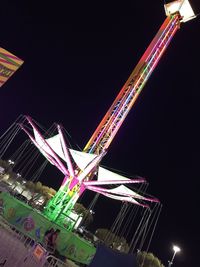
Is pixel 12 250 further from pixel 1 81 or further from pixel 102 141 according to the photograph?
pixel 102 141

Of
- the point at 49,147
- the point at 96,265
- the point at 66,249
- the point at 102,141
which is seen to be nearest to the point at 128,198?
the point at 102,141

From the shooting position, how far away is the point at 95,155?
2158cm

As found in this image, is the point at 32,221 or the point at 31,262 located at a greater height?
the point at 32,221

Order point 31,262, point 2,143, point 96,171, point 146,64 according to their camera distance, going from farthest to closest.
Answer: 1. point 146,64
2. point 96,171
3. point 2,143
4. point 31,262

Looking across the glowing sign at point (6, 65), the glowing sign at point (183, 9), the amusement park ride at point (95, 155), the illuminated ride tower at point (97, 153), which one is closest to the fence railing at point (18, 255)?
the glowing sign at point (6, 65)

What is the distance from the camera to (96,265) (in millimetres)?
8602

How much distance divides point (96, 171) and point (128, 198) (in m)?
3.85

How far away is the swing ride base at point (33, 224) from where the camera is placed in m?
14.8

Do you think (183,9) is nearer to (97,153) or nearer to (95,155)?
(97,153)

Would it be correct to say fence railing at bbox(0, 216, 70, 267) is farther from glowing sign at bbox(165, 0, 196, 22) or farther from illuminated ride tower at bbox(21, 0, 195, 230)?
glowing sign at bbox(165, 0, 196, 22)

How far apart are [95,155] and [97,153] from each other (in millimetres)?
4724

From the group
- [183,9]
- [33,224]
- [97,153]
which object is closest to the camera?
[33,224]

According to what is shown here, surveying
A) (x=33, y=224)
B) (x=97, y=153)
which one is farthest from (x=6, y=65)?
(x=97, y=153)

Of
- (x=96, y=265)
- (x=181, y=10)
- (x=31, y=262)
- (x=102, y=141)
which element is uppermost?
(x=181, y=10)
